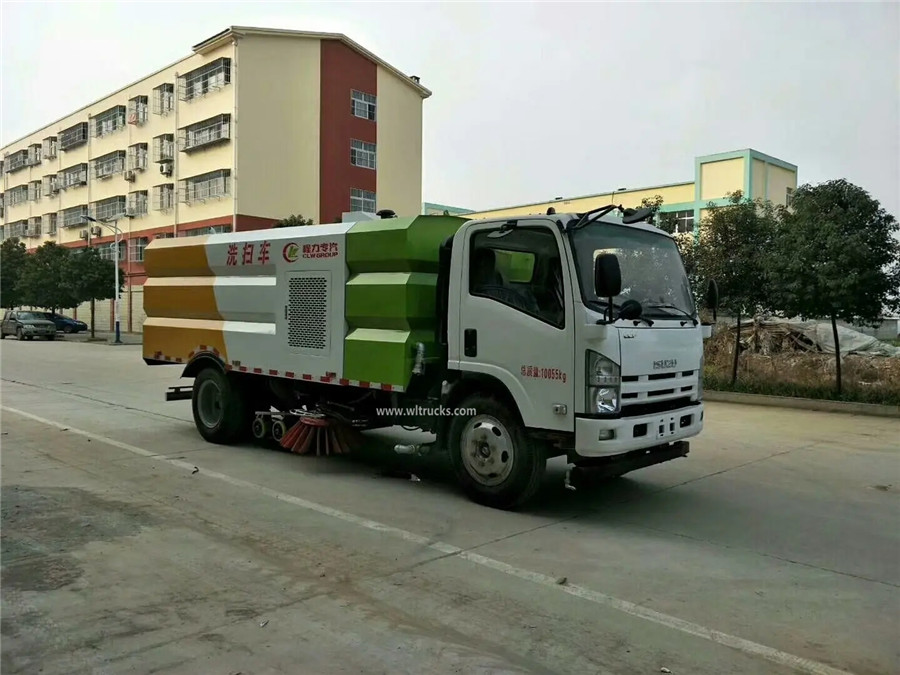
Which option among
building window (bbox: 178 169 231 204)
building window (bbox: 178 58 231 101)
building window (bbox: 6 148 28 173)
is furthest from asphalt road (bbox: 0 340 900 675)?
building window (bbox: 6 148 28 173)

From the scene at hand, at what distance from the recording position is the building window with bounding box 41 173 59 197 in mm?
58844

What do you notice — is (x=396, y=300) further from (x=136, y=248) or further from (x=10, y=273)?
(x=10, y=273)

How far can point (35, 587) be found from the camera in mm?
4355

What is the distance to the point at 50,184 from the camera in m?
60.5

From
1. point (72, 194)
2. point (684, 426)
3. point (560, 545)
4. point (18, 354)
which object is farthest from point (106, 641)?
point (72, 194)

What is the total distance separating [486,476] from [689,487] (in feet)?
8.06

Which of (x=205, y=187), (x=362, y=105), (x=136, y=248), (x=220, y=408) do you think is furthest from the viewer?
(x=136, y=248)

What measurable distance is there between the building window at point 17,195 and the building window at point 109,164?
1711cm

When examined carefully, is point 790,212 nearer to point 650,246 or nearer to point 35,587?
point 650,246

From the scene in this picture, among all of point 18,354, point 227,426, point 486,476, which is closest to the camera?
point 486,476

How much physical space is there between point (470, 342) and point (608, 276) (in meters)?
1.58

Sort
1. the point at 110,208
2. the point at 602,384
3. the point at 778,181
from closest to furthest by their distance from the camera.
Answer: the point at 602,384, the point at 778,181, the point at 110,208

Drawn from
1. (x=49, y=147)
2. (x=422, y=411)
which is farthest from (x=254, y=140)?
(x=422, y=411)

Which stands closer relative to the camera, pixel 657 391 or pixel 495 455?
pixel 657 391
